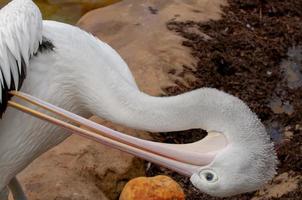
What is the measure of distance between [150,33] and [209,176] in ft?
10.2

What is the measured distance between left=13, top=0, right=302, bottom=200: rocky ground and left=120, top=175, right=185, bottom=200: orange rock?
0.23m

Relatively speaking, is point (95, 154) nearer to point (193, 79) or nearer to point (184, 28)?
point (193, 79)

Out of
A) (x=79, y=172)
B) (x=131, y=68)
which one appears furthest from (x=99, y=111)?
(x=131, y=68)

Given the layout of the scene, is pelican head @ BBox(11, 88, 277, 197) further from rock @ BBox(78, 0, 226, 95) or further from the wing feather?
rock @ BBox(78, 0, 226, 95)

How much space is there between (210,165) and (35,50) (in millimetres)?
1131

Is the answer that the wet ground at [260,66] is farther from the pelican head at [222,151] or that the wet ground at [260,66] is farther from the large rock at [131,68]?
the pelican head at [222,151]

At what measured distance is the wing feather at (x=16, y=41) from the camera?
367cm

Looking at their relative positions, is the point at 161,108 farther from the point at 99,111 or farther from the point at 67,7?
the point at 67,7

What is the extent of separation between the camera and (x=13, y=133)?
3861 mm

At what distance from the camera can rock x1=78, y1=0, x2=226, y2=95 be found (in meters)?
5.82

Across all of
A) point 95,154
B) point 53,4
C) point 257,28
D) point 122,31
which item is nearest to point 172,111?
point 95,154

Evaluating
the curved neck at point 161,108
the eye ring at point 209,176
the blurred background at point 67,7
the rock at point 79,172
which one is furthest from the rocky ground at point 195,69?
the eye ring at point 209,176

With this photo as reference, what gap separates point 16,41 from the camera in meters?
3.74

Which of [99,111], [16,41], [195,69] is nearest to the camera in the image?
[16,41]
